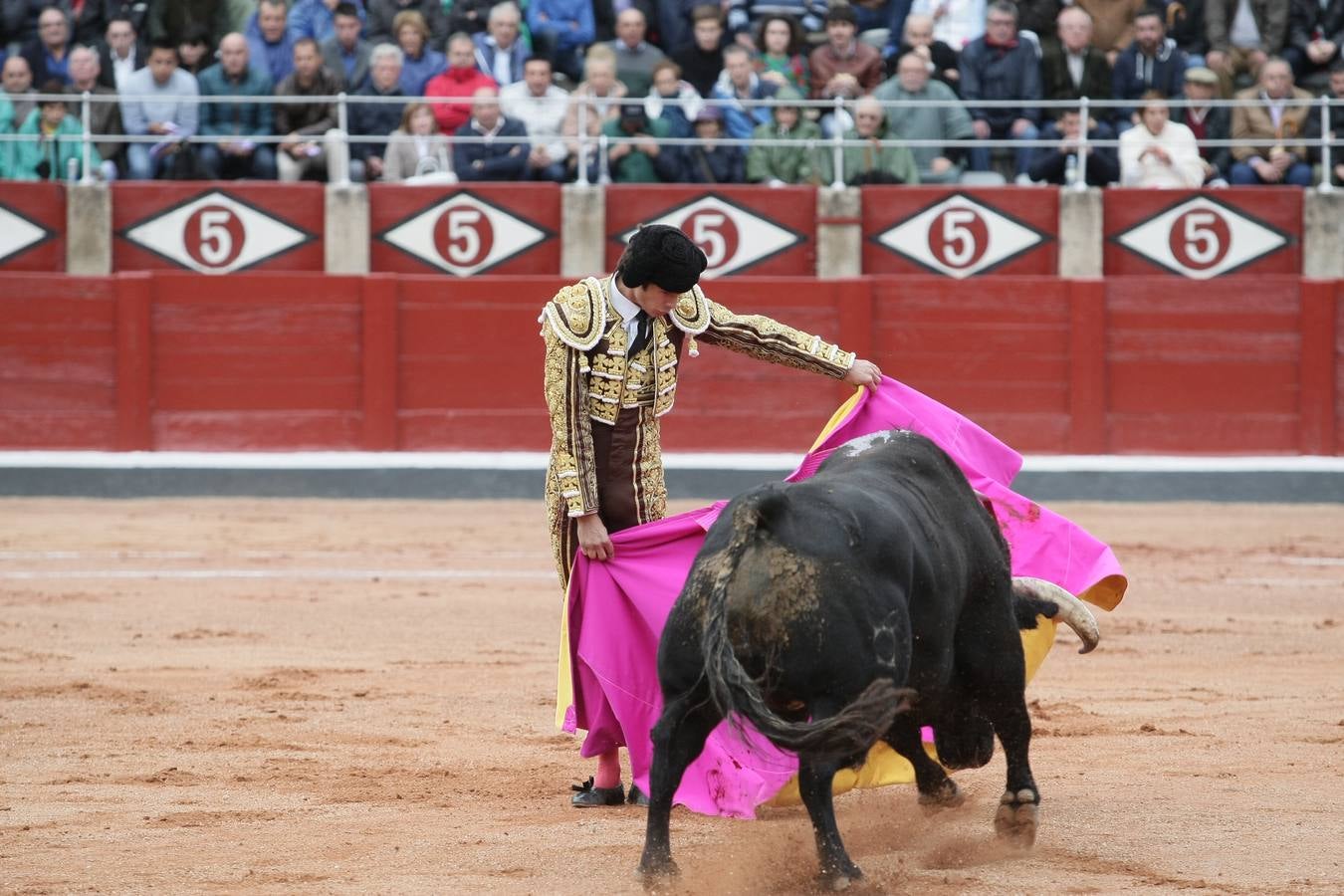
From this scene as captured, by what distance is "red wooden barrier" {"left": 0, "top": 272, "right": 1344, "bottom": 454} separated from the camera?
10.1m

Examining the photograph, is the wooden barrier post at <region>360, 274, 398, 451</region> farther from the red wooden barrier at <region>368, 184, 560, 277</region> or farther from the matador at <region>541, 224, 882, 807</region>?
the matador at <region>541, 224, 882, 807</region>

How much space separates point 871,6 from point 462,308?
3.05 meters

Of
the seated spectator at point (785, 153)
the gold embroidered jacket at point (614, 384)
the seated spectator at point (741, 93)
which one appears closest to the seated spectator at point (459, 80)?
the seated spectator at point (741, 93)

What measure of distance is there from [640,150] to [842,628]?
7362mm

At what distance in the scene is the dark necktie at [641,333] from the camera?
385 centimetres

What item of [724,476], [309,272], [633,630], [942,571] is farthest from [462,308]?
[942,571]

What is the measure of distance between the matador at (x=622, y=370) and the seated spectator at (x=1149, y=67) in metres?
6.81

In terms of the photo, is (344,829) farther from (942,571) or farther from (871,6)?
(871,6)

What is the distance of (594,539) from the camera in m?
3.86

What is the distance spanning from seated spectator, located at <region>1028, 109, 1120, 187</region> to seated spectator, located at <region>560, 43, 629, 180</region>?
2311 millimetres

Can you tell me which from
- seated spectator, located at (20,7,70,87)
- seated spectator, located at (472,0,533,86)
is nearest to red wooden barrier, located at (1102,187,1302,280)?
seated spectator, located at (472,0,533,86)

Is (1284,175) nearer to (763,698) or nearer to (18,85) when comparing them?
(18,85)

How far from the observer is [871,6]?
35.9ft

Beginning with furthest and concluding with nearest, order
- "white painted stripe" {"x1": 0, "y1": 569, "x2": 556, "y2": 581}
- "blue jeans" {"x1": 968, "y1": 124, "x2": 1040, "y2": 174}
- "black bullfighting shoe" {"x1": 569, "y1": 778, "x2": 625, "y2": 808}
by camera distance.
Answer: "blue jeans" {"x1": 968, "y1": 124, "x2": 1040, "y2": 174}, "white painted stripe" {"x1": 0, "y1": 569, "x2": 556, "y2": 581}, "black bullfighting shoe" {"x1": 569, "y1": 778, "x2": 625, "y2": 808}
